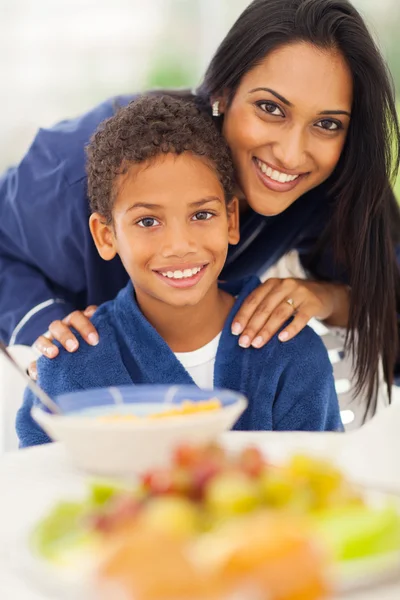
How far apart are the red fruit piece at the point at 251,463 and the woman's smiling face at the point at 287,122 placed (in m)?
0.95

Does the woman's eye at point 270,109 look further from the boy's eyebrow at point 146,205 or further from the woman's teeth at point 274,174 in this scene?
the boy's eyebrow at point 146,205

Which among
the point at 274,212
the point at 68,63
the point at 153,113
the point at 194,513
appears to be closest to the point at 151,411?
the point at 194,513

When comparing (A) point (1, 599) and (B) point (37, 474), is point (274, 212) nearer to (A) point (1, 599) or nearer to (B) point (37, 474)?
(B) point (37, 474)

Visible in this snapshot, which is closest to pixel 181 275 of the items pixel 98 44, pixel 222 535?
pixel 222 535

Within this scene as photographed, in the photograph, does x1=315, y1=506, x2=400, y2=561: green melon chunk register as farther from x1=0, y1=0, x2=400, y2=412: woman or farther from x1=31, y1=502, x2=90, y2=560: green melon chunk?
x1=0, y1=0, x2=400, y2=412: woman

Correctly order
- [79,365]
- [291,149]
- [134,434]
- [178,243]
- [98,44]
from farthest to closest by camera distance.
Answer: [98,44]
[291,149]
[79,365]
[178,243]
[134,434]

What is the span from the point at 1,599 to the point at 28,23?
326cm

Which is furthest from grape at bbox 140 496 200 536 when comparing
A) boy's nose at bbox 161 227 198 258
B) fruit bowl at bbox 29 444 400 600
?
boy's nose at bbox 161 227 198 258

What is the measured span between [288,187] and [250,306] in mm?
283

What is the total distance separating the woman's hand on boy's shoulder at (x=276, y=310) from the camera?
57.6 inches

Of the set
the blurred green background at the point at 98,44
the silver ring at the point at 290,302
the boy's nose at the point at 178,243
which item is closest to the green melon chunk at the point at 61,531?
the boy's nose at the point at 178,243

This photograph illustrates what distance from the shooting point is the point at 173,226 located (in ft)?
4.43

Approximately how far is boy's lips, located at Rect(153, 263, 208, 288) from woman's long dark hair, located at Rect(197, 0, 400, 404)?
405 millimetres

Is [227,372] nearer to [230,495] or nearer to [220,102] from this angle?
[220,102]
